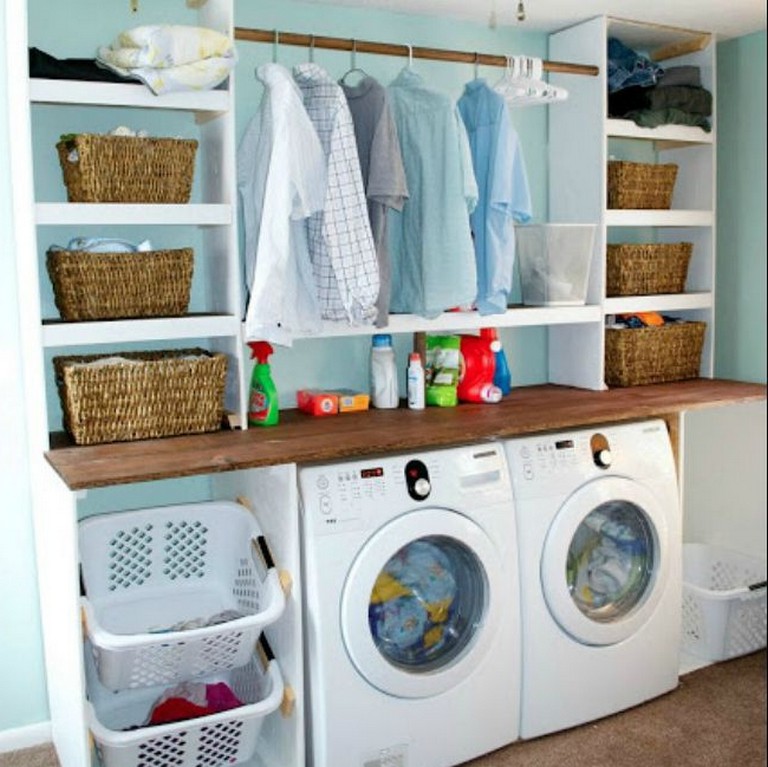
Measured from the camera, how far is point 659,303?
3.38 meters

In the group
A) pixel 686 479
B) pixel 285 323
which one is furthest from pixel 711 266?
pixel 285 323

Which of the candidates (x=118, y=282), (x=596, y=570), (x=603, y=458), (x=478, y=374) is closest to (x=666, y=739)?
(x=596, y=570)

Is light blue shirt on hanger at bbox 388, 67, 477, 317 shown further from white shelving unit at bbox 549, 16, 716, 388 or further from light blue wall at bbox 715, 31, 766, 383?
light blue wall at bbox 715, 31, 766, 383

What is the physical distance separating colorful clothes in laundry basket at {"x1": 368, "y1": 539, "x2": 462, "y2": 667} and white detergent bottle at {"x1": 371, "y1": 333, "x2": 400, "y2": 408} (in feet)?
1.83

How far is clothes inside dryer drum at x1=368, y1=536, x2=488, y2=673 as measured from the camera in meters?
2.51

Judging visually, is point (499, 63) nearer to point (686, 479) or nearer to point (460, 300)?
point (460, 300)

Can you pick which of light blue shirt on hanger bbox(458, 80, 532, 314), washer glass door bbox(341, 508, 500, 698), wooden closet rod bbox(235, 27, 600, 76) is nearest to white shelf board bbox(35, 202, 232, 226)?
wooden closet rod bbox(235, 27, 600, 76)

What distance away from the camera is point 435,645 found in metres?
2.60

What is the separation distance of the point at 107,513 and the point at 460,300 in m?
1.18

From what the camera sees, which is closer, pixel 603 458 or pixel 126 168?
pixel 126 168

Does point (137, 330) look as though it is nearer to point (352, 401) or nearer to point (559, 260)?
point (352, 401)

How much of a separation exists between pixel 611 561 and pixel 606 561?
0.02m

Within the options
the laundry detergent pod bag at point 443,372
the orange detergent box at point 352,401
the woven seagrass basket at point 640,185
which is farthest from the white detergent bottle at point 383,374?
the woven seagrass basket at point 640,185

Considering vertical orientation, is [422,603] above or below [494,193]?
below
